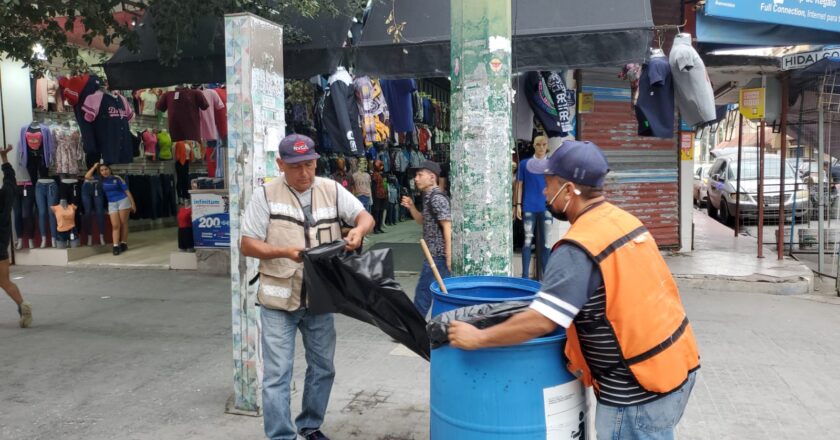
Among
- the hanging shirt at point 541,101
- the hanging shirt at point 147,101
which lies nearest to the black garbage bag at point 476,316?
the hanging shirt at point 541,101

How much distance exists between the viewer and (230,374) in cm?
556

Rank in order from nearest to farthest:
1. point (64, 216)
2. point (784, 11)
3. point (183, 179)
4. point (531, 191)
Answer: point (784, 11)
point (531, 191)
point (64, 216)
point (183, 179)

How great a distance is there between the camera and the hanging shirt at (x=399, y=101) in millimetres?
9211

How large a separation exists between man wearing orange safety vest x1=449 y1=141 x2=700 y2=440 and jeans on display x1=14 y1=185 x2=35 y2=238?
11694 millimetres

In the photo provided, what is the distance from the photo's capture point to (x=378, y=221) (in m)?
15.7

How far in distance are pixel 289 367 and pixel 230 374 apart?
1977mm

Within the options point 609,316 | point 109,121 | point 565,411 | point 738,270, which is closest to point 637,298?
point 609,316

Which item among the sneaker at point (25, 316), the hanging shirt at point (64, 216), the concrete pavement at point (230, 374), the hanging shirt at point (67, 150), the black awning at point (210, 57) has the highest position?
the black awning at point (210, 57)

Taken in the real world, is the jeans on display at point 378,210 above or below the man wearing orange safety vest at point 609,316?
below

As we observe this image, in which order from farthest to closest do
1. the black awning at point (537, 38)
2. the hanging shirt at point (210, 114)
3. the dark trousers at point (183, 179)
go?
the dark trousers at point (183, 179) < the hanging shirt at point (210, 114) < the black awning at point (537, 38)

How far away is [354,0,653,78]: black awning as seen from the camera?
6676mm

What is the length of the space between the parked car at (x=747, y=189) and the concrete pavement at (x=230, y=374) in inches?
262

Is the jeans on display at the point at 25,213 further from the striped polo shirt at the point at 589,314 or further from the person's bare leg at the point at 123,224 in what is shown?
the striped polo shirt at the point at 589,314

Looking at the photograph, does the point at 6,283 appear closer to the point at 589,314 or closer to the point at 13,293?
the point at 13,293
